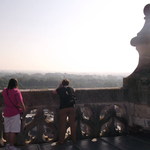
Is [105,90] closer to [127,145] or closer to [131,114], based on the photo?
[131,114]

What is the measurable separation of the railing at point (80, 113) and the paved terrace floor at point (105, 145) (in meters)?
0.20

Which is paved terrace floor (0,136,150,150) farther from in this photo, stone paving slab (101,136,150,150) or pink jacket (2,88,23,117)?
pink jacket (2,88,23,117)

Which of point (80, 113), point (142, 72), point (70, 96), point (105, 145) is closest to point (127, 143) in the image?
point (105, 145)

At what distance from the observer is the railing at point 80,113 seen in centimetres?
366

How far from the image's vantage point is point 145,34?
4141 millimetres

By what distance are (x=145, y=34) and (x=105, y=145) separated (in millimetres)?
2513

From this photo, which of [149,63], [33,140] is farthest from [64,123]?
[149,63]

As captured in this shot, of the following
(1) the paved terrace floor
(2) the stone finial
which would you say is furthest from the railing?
(2) the stone finial

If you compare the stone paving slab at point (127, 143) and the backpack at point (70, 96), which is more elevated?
the backpack at point (70, 96)

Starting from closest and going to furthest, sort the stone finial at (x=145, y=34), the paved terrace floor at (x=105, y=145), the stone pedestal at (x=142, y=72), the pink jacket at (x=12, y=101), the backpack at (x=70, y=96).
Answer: the pink jacket at (x=12, y=101) → the paved terrace floor at (x=105, y=145) → the backpack at (x=70, y=96) → the stone pedestal at (x=142, y=72) → the stone finial at (x=145, y=34)

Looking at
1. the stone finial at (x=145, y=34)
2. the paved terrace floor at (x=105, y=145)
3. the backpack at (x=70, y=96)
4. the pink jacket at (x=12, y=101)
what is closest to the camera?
the pink jacket at (x=12, y=101)

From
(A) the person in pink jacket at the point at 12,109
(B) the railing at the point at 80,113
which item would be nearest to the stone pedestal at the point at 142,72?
(B) the railing at the point at 80,113

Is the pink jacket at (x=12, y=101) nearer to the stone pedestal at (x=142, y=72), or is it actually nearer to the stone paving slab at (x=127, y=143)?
the stone paving slab at (x=127, y=143)

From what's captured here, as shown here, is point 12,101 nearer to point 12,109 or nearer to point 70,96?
point 12,109
